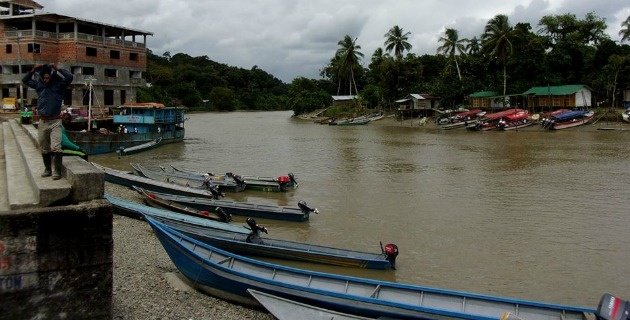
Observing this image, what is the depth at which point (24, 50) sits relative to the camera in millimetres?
48062

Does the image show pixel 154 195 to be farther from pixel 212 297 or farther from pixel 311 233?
pixel 212 297

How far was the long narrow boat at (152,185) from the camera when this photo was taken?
63.5ft

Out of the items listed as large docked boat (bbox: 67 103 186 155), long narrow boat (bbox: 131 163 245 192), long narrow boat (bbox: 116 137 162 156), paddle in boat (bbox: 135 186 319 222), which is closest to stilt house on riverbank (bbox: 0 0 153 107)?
large docked boat (bbox: 67 103 186 155)

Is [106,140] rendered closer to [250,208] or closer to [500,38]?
[250,208]

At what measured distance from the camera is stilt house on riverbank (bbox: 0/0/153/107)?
4803cm

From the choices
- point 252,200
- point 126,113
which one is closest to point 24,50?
point 126,113

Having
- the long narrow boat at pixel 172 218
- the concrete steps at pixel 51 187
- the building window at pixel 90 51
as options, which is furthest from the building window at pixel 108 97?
the concrete steps at pixel 51 187

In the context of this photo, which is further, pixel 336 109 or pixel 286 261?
pixel 336 109

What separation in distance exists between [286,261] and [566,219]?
11.0 m

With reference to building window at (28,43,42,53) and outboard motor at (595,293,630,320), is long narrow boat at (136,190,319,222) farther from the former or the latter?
building window at (28,43,42,53)

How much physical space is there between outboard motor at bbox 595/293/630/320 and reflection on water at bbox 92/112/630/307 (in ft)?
11.3

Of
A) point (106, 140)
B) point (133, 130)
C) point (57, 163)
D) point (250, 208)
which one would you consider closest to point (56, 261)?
point (57, 163)

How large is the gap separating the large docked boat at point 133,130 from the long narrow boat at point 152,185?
500 inches

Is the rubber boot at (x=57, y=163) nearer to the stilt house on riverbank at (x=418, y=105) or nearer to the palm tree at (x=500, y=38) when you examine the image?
the palm tree at (x=500, y=38)
